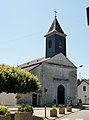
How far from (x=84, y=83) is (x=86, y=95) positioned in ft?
11.2

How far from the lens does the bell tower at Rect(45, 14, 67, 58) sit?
45.8 m

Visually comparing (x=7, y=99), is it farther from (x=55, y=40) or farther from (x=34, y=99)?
(x=55, y=40)

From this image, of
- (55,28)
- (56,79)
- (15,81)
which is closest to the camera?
(15,81)

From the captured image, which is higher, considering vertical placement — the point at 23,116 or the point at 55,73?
the point at 55,73

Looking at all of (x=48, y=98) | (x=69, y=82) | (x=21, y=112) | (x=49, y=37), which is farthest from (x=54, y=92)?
(x=21, y=112)

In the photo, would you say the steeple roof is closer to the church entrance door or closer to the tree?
the church entrance door

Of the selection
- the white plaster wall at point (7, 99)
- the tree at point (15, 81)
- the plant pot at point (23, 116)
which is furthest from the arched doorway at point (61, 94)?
the plant pot at point (23, 116)

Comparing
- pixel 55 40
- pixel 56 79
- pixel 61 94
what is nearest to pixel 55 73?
pixel 56 79

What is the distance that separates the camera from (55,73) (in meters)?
44.8

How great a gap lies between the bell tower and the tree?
20646mm

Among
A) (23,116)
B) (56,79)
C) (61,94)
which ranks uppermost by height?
(56,79)

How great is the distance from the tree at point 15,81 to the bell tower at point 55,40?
20.6m

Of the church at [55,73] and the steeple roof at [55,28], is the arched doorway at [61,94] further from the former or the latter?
the steeple roof at [55,28]

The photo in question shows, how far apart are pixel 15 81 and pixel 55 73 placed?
21.7 metres
